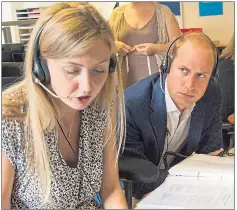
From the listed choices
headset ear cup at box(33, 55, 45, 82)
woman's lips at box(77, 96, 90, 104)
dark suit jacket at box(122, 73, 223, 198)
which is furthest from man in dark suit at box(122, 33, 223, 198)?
headset ear cup at box(33, 55, 45, 82)

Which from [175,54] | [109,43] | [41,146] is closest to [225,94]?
[175,54]

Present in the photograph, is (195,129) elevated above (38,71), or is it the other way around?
(38,71)

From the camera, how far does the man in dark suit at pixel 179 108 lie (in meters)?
0.94

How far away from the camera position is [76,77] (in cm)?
86

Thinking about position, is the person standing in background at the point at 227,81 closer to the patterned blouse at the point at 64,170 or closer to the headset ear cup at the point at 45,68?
the patterned blouse at the point at 64,170

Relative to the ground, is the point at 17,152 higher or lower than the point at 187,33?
lower

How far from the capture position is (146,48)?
960 millimetres

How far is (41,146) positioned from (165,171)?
324 mm

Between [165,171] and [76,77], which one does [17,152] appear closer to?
[76,77]

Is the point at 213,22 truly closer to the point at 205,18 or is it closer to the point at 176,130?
the point at 205,18

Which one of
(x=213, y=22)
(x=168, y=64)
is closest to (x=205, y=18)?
(x=213, y=22)

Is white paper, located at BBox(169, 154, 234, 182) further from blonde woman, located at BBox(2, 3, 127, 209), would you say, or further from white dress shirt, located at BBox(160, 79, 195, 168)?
blonde woman, located at BBox(2, 3, 127, 209)

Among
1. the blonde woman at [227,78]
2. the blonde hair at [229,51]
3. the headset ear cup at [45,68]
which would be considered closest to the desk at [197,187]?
the blonde woman at [227,78]

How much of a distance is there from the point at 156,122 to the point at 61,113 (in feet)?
0.80
